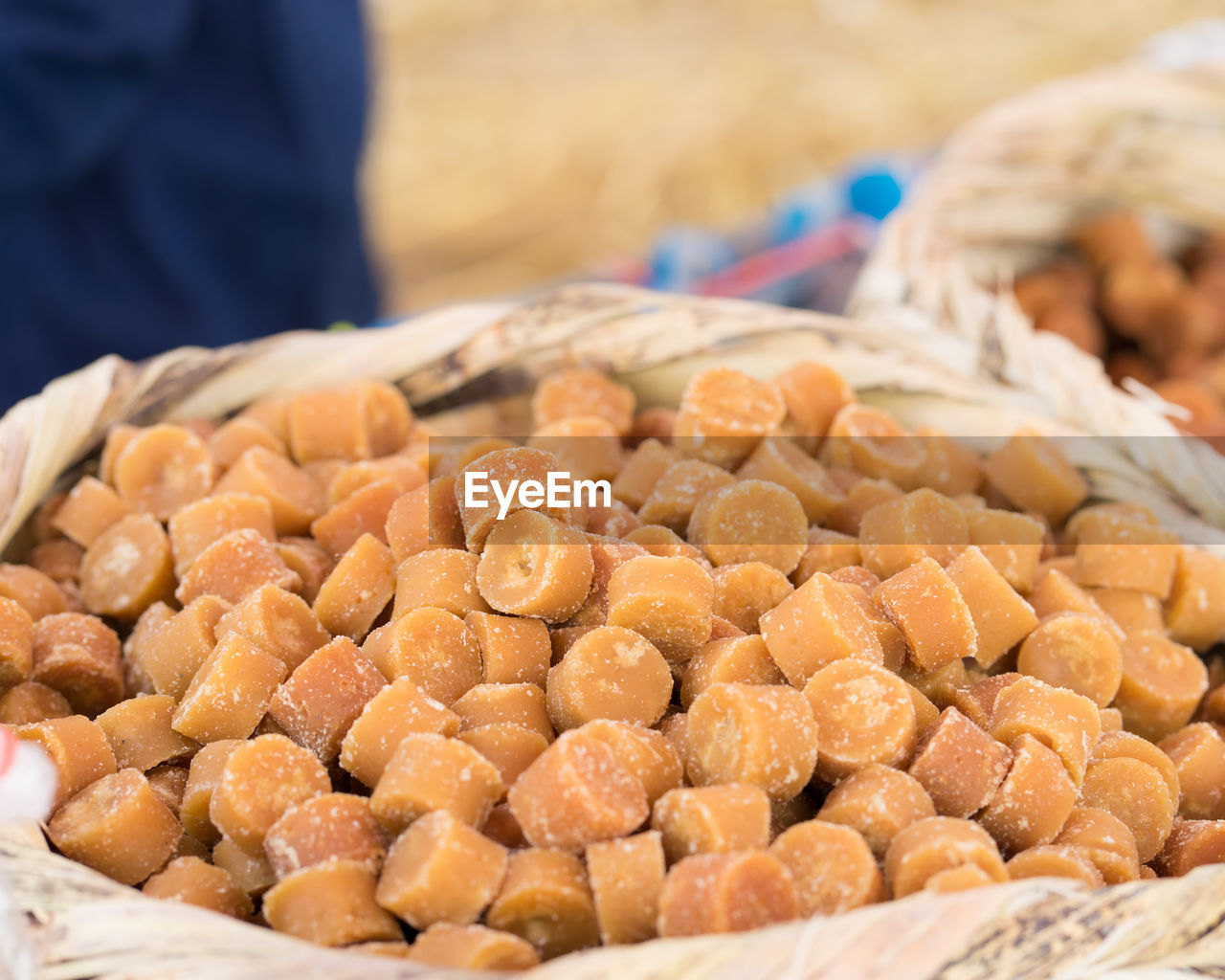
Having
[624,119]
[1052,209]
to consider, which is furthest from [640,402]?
[624,119]

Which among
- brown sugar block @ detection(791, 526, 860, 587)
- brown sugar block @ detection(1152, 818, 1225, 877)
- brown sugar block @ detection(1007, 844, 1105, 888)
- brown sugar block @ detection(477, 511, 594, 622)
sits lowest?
brown sugar block @ detection(1152, 818, 1225, 877)

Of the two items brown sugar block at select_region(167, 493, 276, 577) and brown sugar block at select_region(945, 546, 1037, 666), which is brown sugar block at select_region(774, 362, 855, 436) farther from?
brown sugar block at select_region(167, 493, 276, 577)

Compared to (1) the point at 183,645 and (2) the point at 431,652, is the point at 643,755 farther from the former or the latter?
(1) the point at 183,645

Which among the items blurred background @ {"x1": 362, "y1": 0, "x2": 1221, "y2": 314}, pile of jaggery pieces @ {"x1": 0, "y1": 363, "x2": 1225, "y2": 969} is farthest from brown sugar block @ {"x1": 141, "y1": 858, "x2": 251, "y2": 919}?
blurred background @ {"x1": 362, "y1": 0, "x2": 1221, "y2": 314}

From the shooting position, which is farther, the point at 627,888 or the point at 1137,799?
the point at 1137,799

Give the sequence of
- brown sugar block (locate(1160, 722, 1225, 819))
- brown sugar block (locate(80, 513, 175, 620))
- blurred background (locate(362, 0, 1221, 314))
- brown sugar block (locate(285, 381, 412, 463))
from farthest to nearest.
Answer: blurred background (locate(362, 0, 1221, 314)) < brown sugar block (locate(285, 381, 412, 463)) < brown sugar block (locate(80, 513, 175, 620)) < brown sugar block (locate(1160, 722, 1225, 819))

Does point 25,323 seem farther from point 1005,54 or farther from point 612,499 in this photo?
point 1005,54

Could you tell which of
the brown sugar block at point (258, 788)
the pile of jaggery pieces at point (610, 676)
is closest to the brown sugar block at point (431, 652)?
the pile of jaggery pieces at point (610, 676)
